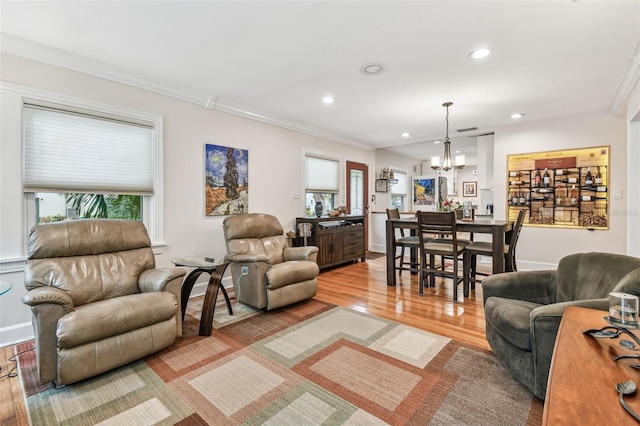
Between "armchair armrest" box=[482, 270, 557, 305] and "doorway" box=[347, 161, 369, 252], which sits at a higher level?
"doorway" box=[347, 161, 369, 252]

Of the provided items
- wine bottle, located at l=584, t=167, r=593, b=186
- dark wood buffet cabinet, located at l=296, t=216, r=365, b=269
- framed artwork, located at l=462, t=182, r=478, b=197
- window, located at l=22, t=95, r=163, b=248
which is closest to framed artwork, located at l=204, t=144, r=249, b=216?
window, located at l=22, t=95, r=163, b=248

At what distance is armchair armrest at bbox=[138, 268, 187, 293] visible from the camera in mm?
2447

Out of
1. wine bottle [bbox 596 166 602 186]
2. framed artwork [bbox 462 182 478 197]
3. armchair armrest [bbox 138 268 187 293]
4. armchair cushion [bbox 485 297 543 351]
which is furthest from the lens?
framed artwork [bbox 462 182 478 197]

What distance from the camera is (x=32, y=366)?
2.21 m

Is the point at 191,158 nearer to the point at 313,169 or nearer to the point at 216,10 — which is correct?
the point at 216,10

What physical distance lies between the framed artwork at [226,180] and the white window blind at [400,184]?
191 inches

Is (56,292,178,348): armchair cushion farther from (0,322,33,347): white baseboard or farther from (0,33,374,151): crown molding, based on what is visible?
(0,33,374,151): crown molding

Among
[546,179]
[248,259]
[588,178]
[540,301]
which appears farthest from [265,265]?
[588,178]

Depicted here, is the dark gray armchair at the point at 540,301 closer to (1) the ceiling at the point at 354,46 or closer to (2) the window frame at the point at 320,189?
(1) the ceiling at the point at 354,46

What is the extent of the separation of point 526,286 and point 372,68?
2362mm

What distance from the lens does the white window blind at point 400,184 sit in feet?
27.0

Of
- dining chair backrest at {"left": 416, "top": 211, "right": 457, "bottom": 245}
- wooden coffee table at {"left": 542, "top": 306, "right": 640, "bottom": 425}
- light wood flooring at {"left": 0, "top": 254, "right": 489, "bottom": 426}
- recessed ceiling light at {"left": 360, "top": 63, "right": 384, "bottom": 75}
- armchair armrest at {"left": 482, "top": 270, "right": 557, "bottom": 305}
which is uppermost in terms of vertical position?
recessed ceiling light at {"left": 360, "top": 63, "right": 384, "bottom": 75}

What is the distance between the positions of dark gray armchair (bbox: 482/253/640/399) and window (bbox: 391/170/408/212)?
236 inches

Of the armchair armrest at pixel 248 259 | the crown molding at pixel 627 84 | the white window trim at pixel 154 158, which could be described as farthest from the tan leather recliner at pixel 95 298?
the crown molding at pixel 627 84
